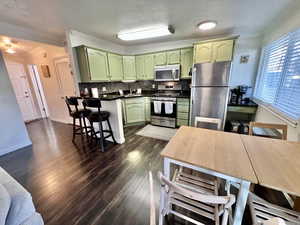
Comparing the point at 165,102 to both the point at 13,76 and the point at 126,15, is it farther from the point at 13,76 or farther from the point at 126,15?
the point at 13,76

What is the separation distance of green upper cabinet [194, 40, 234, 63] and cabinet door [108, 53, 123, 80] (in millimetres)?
2209

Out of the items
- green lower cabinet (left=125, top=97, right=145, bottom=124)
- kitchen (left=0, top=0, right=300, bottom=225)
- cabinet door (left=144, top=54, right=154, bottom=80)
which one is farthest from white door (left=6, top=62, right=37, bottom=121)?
cabinet door (left=144, top=54, right=154, bottom=80)

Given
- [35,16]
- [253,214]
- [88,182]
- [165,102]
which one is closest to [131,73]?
[165,102]

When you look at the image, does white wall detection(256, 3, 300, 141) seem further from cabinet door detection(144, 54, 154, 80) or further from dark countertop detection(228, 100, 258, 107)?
cabinet door detection(144, 54, 154, 80)

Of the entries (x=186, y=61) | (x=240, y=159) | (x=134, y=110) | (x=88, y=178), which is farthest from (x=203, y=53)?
(x=88, y=178)

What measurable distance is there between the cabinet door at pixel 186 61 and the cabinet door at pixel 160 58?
0.50m

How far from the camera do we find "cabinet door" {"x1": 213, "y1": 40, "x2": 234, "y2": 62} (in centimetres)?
284

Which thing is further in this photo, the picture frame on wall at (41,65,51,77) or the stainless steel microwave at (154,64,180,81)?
the picture frame on wall at (41,65,51,77)

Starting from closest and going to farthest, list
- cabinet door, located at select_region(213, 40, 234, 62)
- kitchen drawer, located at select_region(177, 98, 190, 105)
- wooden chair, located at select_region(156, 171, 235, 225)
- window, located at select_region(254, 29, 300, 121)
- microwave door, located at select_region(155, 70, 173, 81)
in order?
wooden chair, located at select_region(156, 171, 235, 225) → window, located at select_region(254, 29, 300, 121) → cabinet door, located at select_region(213, 40, 234, 62) → kitchen drawer, located at select_region(177, 98, 190, 105) → microwave door, located at select_region(155, 70, 173, 81)

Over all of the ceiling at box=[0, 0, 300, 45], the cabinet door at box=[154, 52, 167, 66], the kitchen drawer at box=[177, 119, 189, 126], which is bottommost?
the kitchen drawer at box=[177, 119, 189, 126]

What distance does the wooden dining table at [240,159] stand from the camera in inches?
33.2

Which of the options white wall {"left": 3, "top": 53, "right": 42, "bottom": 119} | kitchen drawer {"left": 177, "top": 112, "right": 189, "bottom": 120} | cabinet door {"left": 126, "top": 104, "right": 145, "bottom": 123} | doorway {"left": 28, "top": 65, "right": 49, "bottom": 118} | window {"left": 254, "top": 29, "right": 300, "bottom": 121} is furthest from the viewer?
doorway {"left": 28, "top": 65, "right": 49, "bottom": 118}

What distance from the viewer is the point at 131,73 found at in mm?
4199

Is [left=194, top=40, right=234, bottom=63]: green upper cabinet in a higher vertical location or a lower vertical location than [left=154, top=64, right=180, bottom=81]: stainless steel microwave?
higher
